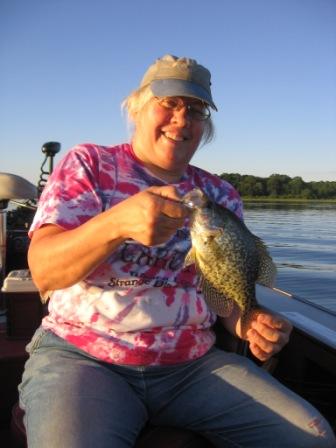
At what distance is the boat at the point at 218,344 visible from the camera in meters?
2.52

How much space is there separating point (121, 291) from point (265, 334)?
84 cm

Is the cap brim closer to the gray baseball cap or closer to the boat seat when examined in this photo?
the gray baseball cap

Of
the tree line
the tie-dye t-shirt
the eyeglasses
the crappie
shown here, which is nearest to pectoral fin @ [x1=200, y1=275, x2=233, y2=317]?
the crappie

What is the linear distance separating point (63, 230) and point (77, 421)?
2.85 feet

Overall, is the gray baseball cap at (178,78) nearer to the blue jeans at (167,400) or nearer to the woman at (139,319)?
the woman at (139,319)

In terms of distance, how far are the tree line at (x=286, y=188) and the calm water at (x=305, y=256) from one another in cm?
1214

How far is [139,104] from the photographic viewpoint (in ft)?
9.71

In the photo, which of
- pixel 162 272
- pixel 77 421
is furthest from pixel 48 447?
pixel 162 272

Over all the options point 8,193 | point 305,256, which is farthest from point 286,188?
point 8,193

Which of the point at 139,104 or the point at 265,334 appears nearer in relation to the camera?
the point at 265,334

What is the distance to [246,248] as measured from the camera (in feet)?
8.50

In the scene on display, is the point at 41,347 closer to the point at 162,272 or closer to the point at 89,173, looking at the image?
the point at 162,272

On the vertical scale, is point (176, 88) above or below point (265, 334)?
above

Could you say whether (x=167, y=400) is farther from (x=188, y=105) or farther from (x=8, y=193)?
(x=8, y=193)
